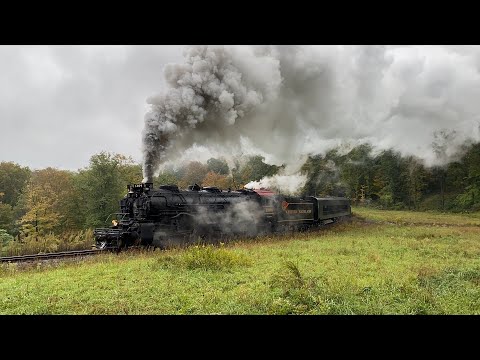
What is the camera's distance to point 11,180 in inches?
1966

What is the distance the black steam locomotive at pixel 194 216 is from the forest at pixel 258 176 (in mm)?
4234

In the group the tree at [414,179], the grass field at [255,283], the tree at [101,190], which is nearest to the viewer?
the grass field at [255,283]

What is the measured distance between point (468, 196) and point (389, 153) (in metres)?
9.62

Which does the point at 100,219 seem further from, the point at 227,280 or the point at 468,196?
the point at 468,196

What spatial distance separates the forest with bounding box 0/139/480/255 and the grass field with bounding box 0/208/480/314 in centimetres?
811

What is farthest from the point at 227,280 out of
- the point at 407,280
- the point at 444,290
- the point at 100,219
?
the point at 100,219

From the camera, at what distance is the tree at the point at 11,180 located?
47.4 m

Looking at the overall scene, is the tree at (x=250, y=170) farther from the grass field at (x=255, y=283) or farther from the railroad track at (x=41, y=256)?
the grass field at (x=255, y=283)

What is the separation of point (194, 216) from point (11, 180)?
44.5 metres

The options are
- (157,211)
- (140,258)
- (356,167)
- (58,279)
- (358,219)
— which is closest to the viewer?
(58,279)

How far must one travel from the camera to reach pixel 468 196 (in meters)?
29.2

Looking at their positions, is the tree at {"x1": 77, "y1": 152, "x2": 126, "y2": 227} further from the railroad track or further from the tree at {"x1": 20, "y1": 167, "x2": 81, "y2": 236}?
the railroad track

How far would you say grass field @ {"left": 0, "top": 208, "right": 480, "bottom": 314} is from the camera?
6.91 metres

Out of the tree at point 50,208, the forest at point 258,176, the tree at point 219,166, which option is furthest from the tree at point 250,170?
the tree at point 50,208
